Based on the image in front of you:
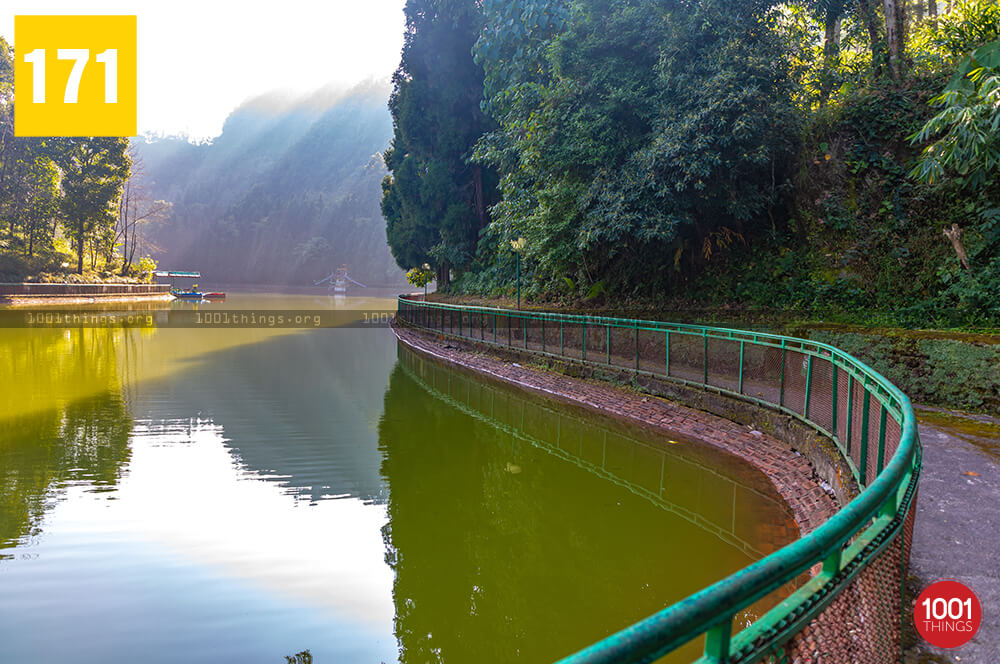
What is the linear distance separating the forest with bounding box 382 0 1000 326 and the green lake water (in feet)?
18.2

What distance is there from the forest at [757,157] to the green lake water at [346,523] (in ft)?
18.2

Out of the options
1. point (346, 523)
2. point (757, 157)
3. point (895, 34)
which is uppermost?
point (895, 34)

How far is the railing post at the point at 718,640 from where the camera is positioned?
5.53 feet

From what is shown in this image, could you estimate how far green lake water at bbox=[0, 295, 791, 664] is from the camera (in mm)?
4984

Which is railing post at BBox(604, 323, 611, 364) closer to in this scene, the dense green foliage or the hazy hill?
the dense green foliage

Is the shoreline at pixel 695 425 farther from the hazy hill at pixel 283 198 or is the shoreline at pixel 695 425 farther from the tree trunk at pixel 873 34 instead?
the hazy hill at pixel 283 198

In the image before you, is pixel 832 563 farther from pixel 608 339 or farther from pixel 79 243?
pixel 79 243

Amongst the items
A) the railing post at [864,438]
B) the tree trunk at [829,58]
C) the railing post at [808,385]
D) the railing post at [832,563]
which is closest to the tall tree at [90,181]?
the tree trunk at [829,58]

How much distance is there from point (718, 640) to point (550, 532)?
18.3 ft

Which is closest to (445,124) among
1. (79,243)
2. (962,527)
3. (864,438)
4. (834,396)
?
(834,396)

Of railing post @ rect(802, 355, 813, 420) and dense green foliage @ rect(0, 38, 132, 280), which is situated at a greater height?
dense green foliage @ rect(0, 38, 132, 280)

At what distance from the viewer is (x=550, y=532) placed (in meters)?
7.06

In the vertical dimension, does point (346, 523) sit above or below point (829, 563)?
below

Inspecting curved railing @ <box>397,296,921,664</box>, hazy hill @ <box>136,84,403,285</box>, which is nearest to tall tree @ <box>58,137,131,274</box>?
curved railing @ <box>397,296,921,664</box>
